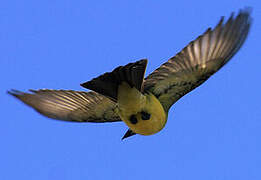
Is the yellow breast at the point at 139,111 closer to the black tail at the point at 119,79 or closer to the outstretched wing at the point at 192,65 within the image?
the black tail at the point at 119,79

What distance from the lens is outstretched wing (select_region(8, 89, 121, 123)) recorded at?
8.07 meters

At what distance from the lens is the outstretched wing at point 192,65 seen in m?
7.54

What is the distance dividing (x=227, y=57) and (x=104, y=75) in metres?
1.69

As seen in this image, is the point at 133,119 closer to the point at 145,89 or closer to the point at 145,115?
the point at 145,115

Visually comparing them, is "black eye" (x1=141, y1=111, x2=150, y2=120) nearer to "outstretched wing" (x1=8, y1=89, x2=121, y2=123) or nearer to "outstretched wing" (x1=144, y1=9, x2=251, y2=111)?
"outstretched wing" (x1=144, y1=9, x2=251, y2=111)

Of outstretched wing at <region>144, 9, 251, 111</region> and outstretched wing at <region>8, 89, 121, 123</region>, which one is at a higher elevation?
outstretched wing at <region>8, 89, 121, 123</region>

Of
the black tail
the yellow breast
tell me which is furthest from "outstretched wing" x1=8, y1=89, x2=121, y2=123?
the black tail

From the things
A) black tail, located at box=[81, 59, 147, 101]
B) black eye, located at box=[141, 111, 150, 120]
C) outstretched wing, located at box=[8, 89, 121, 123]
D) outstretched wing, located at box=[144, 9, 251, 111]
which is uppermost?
outstretched wing, located at box=[8, 89, 121, 123]

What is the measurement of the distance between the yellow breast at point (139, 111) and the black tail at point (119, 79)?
10 centimetres

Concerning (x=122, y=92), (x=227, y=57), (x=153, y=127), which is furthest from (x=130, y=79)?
(x=227, y=57)

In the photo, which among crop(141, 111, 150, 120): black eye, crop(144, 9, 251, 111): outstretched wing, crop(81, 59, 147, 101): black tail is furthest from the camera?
crop(144, 9, 251, 111): outstretched wing

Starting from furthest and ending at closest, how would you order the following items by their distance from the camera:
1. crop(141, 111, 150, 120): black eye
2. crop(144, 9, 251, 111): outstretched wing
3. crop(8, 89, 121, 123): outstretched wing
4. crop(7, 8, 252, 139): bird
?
crop(8, 89, 121, 123): outstretched wing
crop(144, 9, 251, 111): outstretched wing
crop(141, 111, 150, 120): black eye
crop(7, 8, 252, 139): bird

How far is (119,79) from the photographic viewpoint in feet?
23.3

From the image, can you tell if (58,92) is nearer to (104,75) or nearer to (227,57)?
(104,75)
